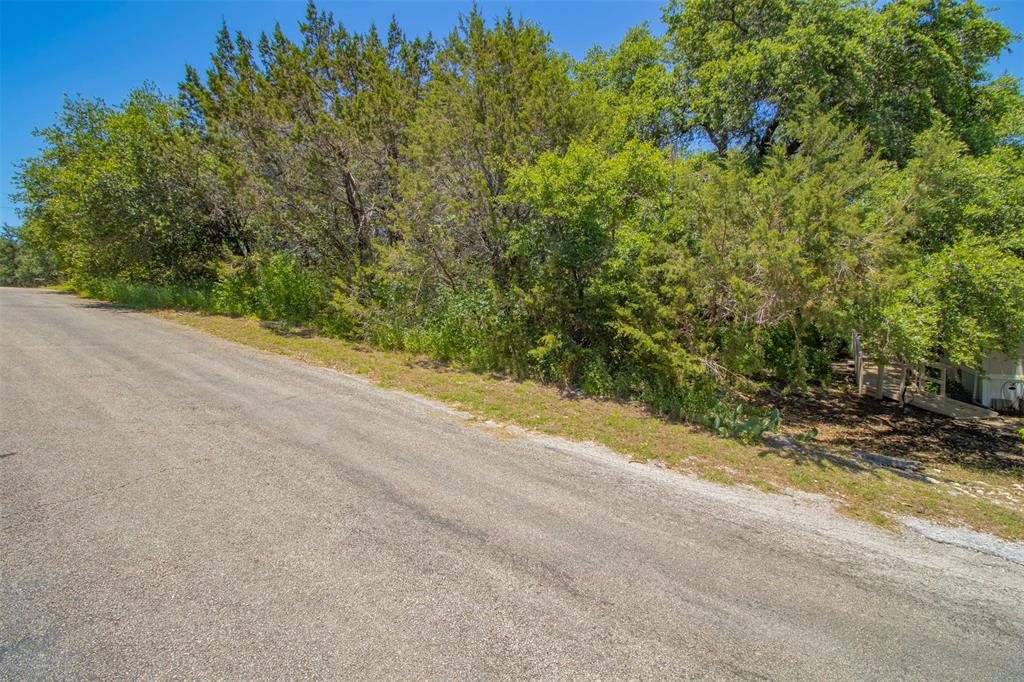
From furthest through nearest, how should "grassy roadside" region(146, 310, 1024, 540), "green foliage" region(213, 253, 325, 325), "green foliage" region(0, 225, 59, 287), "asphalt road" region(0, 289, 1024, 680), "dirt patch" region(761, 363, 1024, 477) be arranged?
"green foliage" region(0, 225, 59, 287), "green foliage" region(213, 253, 325, 325), "dirt patch" region(761, 363, 1024, 477), "grassy roadside" region(146, 310, 1024, 540), "asphalt road" region(0, 289, 1024, 680)

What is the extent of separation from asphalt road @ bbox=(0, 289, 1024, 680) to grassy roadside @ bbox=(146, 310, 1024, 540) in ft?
1.98

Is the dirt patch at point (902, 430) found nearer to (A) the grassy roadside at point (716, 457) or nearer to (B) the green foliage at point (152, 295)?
(A) the grassy roadside at point (716, 457)

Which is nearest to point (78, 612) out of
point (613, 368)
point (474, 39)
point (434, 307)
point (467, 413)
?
point (467, 413)

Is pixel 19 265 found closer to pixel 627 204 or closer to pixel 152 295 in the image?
pixel 152 295

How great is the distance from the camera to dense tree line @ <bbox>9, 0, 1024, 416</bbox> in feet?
20.0

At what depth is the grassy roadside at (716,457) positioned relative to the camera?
4.45 metres

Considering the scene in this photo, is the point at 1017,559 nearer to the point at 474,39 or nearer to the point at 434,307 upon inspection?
the point at 434,307

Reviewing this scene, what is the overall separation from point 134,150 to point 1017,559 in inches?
839

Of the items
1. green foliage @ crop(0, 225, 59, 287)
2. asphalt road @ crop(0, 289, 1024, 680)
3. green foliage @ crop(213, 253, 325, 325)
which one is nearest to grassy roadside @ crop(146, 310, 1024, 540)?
asphalt road @ crop(0, 289, 1024, 680)

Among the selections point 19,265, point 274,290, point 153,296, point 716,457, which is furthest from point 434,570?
point 19,265

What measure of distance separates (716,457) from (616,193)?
4511 mm

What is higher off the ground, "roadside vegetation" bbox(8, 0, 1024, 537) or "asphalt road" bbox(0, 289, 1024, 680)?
"roadside vegetation" bbox(8, 0, 1024, 537)

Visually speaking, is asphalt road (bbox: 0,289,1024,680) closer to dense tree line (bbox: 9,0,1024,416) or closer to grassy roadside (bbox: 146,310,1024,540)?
grassy roadside (bbox: 146,310,1024,540)

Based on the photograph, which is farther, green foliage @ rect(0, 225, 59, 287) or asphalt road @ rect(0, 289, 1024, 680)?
green foliage @ rect(0, 225, 59, 287)
